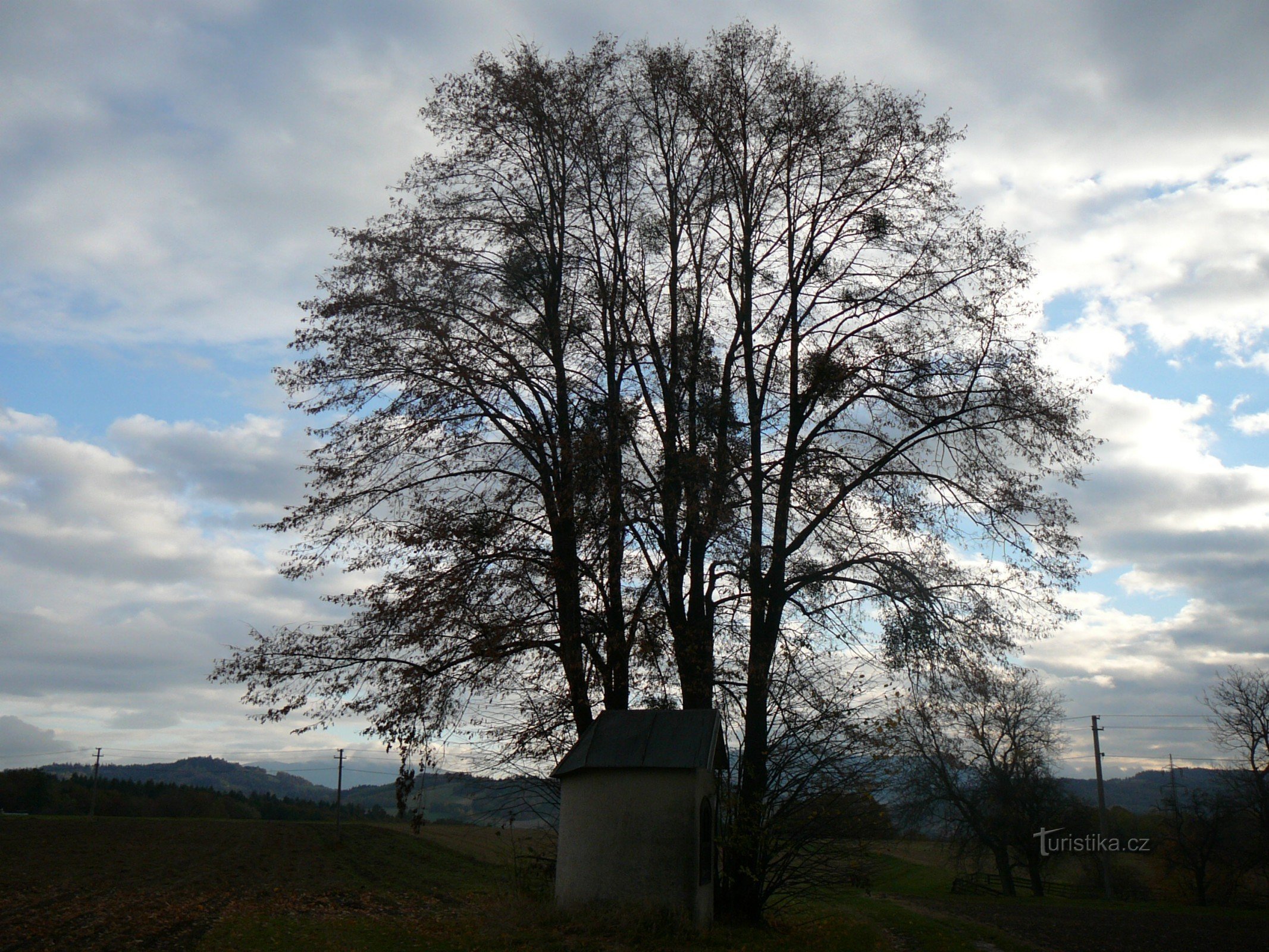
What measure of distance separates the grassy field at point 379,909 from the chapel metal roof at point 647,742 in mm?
2046

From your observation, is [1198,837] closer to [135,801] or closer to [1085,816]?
[1085,816]

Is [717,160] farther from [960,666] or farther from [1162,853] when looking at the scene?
[1162,853]

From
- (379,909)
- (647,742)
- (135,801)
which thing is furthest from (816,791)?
(135,801)

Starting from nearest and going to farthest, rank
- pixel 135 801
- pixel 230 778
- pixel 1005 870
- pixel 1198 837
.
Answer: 1. pixel 1198 837
2. pixel 1005 870
3. pixel 135 801
4. pixel 230 778

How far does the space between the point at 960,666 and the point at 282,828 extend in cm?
4754

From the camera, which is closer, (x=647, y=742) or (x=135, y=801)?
(x=647, y=742)

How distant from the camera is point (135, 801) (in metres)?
65.3

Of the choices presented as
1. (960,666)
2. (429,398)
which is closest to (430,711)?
(429,398)

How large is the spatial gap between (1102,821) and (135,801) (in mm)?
67493

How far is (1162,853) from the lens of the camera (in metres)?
40.1

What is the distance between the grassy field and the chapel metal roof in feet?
6.71

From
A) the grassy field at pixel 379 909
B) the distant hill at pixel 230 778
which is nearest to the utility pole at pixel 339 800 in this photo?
the grassy field at pixel 379 909

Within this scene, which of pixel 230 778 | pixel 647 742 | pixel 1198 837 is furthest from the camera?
pixel 230 778

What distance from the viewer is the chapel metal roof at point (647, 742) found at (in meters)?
12.2
